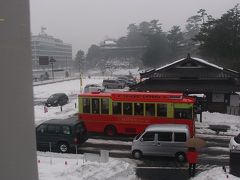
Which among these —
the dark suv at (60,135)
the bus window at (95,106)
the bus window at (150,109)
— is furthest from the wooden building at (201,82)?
the dark suv at (60,135)

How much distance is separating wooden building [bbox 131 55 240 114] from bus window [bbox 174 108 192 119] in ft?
36.8

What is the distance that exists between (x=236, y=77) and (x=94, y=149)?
17384 millimetres

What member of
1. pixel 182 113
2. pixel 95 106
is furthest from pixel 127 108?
pixel 182 113

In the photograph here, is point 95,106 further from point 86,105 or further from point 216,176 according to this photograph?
point 216,176

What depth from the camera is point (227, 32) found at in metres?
50.7

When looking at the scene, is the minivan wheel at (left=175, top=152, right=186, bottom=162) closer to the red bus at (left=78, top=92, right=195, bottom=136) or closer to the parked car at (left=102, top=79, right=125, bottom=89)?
the red bus at (left=78, top=92, right=195, bottom=136)

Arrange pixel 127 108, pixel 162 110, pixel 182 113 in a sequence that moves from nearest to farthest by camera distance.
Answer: pixel 182 113
pixel 162 110
pixel 127 108

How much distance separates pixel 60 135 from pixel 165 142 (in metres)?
5.65

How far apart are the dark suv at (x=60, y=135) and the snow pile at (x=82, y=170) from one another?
288 centimetres

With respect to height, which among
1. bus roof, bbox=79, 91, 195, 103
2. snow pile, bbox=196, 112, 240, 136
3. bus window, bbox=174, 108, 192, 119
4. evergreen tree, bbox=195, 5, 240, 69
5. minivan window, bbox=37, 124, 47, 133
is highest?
evergreen tree, bbox=195, 5, 240, 69

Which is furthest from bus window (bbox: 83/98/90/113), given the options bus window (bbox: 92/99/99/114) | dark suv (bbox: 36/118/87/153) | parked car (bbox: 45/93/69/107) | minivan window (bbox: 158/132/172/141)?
parked car (bbox: 45/93/69/107)

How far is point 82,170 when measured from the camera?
1441 centimetres

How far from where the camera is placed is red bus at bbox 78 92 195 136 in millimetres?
21766

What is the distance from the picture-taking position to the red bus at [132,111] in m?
21.8
